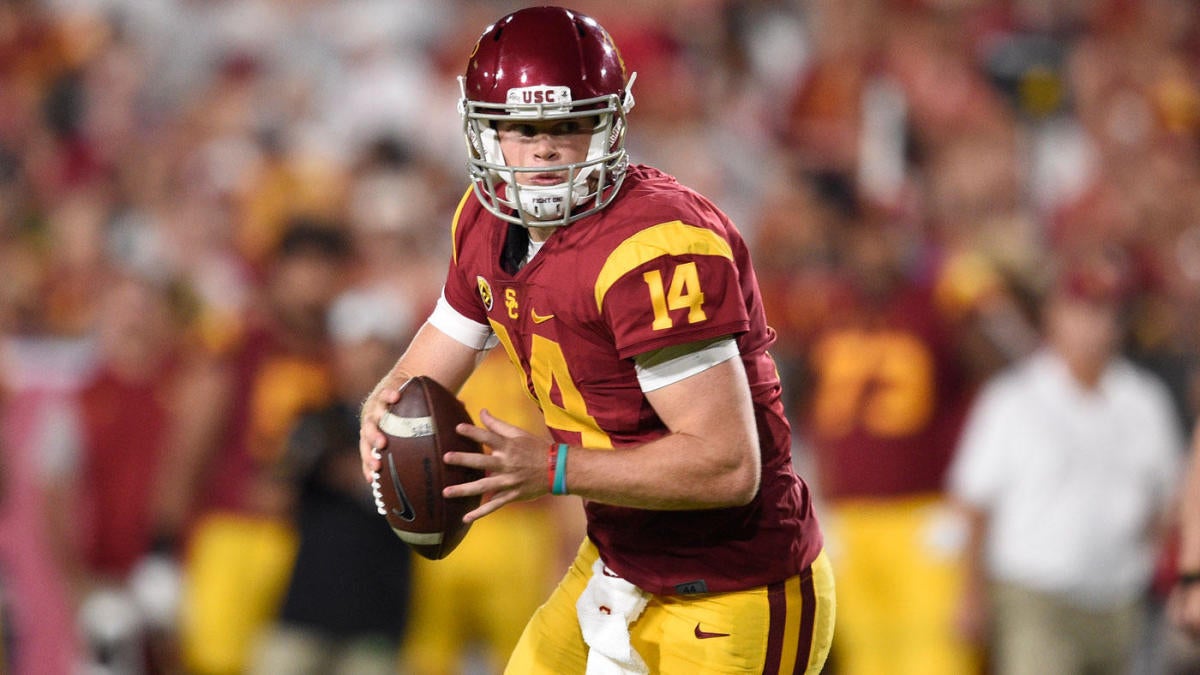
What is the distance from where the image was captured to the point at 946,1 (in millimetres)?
9156

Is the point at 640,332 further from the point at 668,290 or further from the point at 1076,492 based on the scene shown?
the point at 1076,492

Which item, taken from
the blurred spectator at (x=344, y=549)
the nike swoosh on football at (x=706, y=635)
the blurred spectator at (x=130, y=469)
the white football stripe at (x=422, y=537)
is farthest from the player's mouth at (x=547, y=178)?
the blurred spectator at (x=130, y=469)

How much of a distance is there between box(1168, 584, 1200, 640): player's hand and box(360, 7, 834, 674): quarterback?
39.5 inches

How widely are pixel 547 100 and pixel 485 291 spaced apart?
1.42 ft

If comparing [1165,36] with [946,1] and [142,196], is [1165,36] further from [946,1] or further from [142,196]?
[142,196]

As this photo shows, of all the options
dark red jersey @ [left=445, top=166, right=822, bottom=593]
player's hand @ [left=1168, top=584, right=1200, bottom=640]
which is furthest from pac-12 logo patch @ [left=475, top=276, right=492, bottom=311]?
player's hand @ [left=1168, top=584, right=1200, bottom=640]

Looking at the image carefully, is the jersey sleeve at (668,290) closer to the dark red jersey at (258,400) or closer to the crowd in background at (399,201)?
the crowd in background at (399,201)

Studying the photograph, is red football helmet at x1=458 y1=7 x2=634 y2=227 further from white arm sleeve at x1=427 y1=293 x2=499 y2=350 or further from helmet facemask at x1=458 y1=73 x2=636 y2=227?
white arm sleeve at x1=427 y1=293 x2=499 y2=350

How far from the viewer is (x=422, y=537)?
3.25m

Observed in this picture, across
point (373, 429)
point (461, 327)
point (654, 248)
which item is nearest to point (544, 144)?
point (654, 248)

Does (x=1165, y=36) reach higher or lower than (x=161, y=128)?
higher

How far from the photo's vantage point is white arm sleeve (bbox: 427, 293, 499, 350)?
3529mm

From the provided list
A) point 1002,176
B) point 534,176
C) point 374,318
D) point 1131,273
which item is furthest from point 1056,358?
point 534,176

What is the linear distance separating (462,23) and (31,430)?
4.71 m
